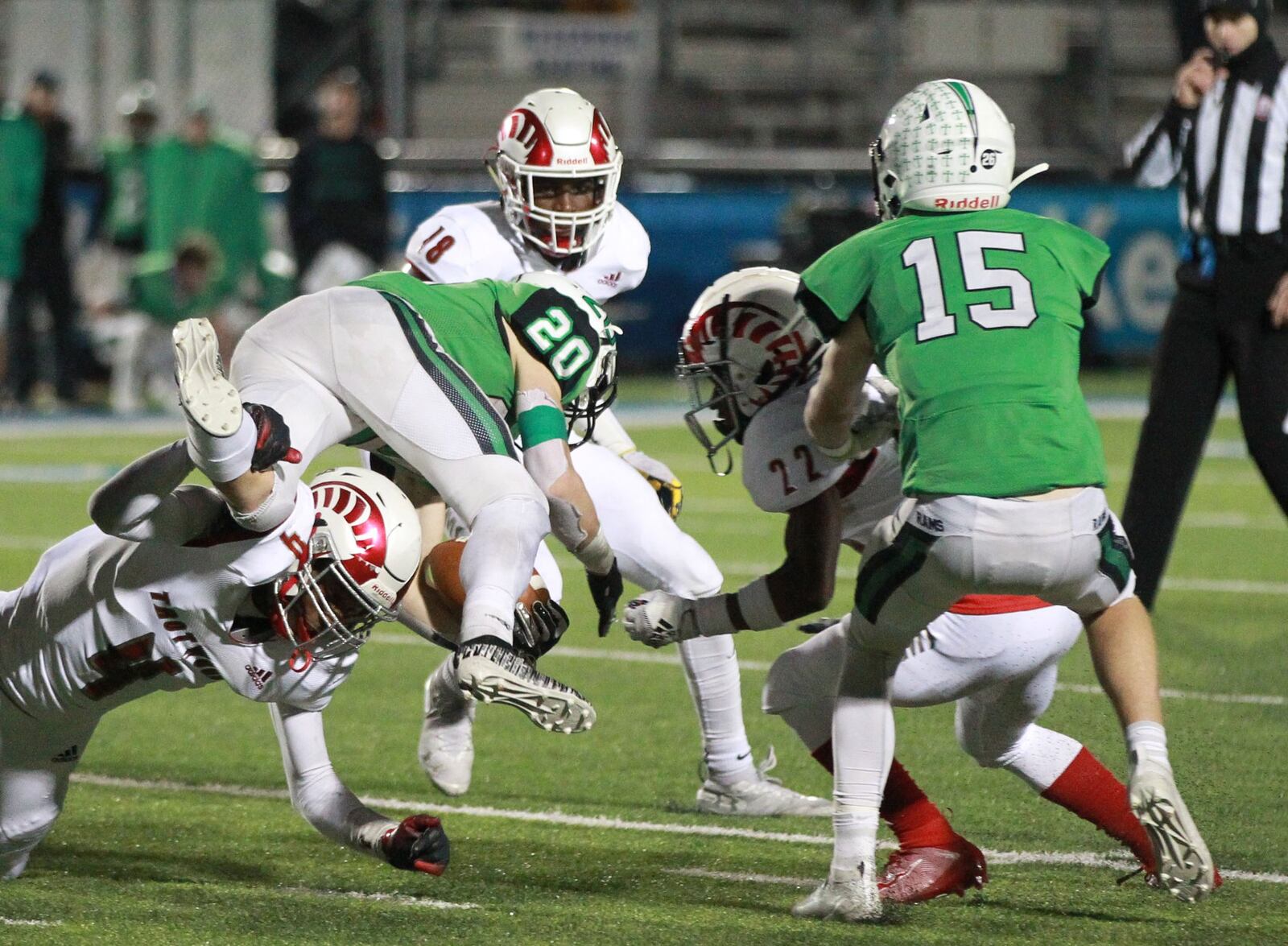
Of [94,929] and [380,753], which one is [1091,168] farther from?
[94,929]

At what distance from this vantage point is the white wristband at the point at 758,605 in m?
3.93

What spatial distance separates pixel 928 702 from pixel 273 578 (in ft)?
3.96

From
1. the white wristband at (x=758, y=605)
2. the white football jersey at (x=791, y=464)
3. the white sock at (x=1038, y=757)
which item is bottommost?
the white sock at (x=1038, y=757)

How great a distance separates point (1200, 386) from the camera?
589cm

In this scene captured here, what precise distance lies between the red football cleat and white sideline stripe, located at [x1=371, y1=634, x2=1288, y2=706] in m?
0.85

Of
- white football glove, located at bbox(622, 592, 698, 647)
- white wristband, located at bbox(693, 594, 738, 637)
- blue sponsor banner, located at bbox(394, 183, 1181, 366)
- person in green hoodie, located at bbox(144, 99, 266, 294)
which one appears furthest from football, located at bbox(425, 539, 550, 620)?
blue sponsor banner, located at bbox(394, 183, 1181, 366)

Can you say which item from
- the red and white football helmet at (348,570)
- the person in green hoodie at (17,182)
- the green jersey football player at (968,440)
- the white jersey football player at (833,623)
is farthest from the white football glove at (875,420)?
the person in green hoodie at (17,182)

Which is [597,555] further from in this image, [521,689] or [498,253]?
[498,253]

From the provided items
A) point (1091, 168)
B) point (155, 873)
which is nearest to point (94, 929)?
point (155, 873)

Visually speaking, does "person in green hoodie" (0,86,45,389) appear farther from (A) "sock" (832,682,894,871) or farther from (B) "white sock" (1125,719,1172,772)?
(B) "white sock" (1125,719,1172,772)

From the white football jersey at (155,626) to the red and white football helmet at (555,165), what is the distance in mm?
1521

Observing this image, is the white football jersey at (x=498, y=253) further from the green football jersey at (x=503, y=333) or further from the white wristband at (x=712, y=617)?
the white wristband at (x=712, y=617)

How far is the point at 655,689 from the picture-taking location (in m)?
5.70

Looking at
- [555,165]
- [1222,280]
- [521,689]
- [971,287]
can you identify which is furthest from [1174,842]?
[1222,280]
